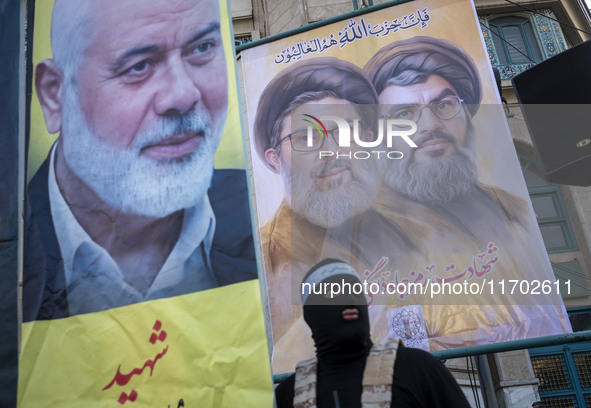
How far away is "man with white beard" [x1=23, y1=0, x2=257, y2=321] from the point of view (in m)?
2.24

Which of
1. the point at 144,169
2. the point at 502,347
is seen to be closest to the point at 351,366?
the point at 144,169

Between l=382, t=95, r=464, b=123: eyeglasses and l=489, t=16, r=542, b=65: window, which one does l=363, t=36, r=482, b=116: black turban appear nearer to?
l=382, t=95, r=464, b=123: eyeglasses

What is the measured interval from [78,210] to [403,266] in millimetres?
2356

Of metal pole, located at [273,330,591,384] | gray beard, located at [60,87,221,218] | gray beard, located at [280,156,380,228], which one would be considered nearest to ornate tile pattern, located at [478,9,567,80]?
gray beard, located at [280,156,380,228]

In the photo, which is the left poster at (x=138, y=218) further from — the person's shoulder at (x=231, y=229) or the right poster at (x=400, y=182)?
the right poster at (x=400, y=182)

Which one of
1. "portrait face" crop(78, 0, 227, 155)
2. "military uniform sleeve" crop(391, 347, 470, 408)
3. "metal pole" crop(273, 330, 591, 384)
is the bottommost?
"military uniform sleeve" crop(391, 347, 470, 408)

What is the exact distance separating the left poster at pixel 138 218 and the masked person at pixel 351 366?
182 mm

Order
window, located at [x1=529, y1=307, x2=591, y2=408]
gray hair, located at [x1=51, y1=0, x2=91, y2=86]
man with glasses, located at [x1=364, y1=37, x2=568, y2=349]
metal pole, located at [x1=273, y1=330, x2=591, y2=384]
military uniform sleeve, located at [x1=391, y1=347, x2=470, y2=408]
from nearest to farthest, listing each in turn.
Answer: military uniform sleeve, located at [x1=391, y1=347, x2=470, y2=408] < gray hair, located at [x1=51, y1=0, x2=91, y2=86] < metal pole, located at [x1=273, y1=330, x2=591, y2=384] < man with glasses, located at [x1=364, y1=37, x2=568, y2=349] < window, located at [x1=529, y1=307, x2=591, y2=408]

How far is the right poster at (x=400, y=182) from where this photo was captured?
3869mm

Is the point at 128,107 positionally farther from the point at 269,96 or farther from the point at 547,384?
the point at 547,384

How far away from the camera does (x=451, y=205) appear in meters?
4.22

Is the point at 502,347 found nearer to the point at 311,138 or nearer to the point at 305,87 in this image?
the point at 311,138

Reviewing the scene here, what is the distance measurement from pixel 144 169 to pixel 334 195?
85.4 inches

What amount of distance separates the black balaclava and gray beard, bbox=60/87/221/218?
26.5 inches
